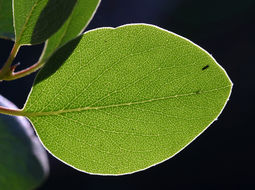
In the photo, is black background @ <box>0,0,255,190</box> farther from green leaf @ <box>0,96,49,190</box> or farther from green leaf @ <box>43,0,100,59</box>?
green leaf @ <box>43,0,100,59</box>

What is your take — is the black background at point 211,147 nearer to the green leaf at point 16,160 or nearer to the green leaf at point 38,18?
the green leaf at point 16,160

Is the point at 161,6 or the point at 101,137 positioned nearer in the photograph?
the point at 101,137

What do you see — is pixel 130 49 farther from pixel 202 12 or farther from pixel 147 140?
pixel 202 12

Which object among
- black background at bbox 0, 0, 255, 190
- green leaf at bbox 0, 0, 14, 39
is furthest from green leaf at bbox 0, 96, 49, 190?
black background at bbox 0, 0, 255, 190

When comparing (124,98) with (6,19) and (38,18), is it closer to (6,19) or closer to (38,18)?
(38,18)

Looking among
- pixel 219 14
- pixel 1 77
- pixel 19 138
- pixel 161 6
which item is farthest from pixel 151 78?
pixel 219 14
